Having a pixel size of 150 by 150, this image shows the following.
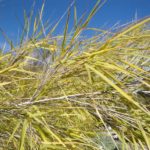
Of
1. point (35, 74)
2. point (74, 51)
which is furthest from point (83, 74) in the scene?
point (35, 74)

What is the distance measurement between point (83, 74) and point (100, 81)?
0.29 feet

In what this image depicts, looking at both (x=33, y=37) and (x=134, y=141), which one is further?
(x=33, y=37)

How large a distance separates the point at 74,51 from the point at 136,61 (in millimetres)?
184

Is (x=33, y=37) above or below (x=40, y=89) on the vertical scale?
above

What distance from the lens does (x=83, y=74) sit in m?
0.94

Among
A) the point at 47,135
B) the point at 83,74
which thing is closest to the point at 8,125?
the point at 47,135

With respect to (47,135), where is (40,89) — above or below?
above

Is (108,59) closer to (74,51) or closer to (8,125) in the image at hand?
(74,51)

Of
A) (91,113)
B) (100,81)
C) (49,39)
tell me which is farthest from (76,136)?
(49,39)

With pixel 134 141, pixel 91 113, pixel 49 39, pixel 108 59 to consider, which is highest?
pixel 49 39

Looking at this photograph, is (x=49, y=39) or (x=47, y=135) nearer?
(x=47, y=135)

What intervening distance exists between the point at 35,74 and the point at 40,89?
146mm

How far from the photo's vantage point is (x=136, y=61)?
1.00 metres

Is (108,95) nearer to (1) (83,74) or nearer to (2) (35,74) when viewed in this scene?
(1) (83,74)
